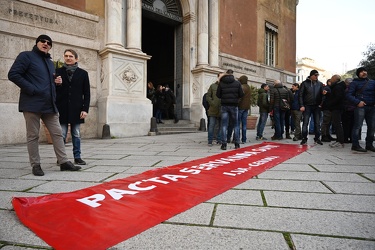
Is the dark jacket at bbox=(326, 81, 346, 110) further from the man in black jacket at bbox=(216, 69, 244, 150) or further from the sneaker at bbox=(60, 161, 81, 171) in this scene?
the sneaker at bbox=(60, 161, 81, 171)

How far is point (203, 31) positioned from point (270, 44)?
7041 mm

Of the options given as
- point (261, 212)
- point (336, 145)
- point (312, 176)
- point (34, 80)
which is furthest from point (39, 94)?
point (336, 145)

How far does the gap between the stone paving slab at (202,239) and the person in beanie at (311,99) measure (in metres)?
5.49

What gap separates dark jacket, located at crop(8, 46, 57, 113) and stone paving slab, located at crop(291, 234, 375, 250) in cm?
317

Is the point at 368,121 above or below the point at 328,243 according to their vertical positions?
above

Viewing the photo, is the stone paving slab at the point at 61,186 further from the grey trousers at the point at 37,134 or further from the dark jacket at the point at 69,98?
the dark jacket at the point at 69,98

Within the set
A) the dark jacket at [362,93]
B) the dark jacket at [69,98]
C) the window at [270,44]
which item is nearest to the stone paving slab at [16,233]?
the dark jacket at [69,98]

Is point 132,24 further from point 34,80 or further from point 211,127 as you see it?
point 34,80

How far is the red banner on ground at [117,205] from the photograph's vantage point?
155 cm

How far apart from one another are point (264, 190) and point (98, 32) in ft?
25.8

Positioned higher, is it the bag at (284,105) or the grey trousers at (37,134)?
the bag at (284,105)

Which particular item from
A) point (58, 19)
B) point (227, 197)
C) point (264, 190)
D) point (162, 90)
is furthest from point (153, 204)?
point (162, 90)

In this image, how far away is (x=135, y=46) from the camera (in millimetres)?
8789

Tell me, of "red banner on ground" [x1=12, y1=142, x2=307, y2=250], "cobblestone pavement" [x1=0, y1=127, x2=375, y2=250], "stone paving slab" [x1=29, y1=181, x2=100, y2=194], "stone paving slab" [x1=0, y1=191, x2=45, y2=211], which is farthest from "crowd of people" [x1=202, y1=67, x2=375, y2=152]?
"stone paving slab" [x1=0, y1=191, x2=45, y2=211]
